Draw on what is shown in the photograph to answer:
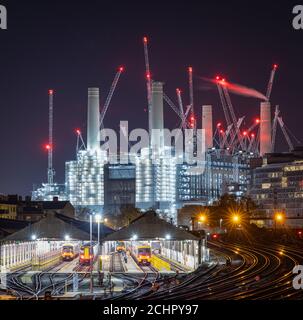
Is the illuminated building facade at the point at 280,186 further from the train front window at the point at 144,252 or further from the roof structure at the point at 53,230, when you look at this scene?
the roof structure at the point at 53,230

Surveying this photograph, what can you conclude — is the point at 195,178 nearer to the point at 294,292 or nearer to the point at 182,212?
the point at 182,212

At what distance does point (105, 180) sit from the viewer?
194125 mm

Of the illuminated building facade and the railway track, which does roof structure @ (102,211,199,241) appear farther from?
the illuminated building facade

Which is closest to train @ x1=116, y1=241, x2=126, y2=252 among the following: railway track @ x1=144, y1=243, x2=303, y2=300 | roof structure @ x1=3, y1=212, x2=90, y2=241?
railway track @ x1=144, y1=243, x2=303, y2=300

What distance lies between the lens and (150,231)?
134ft

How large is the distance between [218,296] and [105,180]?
168 m

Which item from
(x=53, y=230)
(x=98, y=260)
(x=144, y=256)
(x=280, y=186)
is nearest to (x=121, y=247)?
(x=144, y=256)

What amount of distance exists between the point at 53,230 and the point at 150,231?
5.74m

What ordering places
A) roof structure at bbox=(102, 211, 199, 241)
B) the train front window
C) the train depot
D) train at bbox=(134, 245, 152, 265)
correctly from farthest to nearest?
the train front window, train at bbox=(134, 245, 152, 265), roof structure at bbox=(102, 211, 199, 241), the train depot

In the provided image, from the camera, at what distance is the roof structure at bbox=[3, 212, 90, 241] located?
41.2m

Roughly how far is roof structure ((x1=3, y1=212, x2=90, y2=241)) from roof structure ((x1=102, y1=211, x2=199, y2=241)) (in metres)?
1.88

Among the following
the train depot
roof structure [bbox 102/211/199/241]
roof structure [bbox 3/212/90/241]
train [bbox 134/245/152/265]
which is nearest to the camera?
the train depot

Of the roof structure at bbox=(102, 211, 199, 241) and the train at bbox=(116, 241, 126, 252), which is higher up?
the roof structure at bbox=(102, 211, 199, 241)
